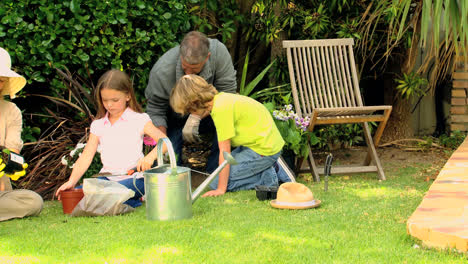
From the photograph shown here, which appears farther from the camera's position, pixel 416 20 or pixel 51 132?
pixel 416 20

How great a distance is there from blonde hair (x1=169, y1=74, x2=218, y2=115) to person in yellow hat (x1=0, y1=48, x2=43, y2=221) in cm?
97

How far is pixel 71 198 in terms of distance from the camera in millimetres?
3795

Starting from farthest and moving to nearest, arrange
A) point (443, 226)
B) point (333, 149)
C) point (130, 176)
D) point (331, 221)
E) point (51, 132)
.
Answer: point (333, 149) → point (51, 132) → point (130, 176) → point (331, 221) → point (443, 226)

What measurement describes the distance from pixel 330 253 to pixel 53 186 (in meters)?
2.52

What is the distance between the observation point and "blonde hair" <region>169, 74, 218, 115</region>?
3973mm

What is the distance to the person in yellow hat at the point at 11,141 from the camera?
12.0 feet

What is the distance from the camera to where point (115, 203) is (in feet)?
12.0

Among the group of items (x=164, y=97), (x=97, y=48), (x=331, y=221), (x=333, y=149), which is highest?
(x=97, y=48)

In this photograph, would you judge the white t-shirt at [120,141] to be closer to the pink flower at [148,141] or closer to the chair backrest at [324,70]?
the pink flower at [148,141]

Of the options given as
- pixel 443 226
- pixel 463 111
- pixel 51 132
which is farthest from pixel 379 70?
pixel 443 226

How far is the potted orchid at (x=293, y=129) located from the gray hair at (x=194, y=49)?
0.93m

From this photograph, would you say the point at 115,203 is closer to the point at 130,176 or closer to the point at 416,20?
the point at 130,176

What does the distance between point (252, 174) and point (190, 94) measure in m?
0.88

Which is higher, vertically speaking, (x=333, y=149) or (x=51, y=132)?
(x=51, y=132)
